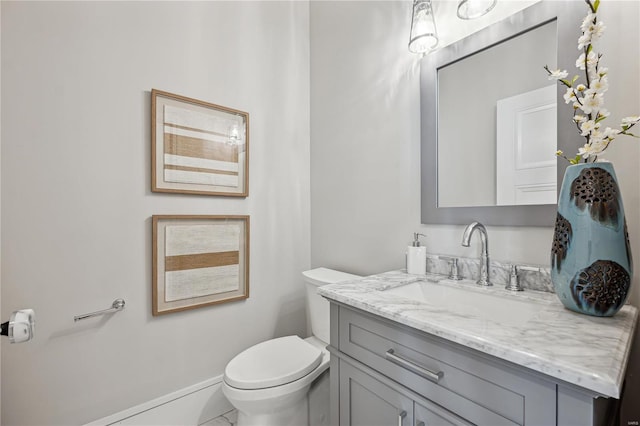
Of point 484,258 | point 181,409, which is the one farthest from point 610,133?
point 181,409

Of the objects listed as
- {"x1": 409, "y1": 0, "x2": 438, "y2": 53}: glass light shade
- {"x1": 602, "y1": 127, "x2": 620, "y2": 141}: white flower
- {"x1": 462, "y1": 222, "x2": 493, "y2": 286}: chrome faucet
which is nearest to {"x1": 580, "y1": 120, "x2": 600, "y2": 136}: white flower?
{"x1": 602, "y1": 127, "x2": 620, "y2": 141}: white flower

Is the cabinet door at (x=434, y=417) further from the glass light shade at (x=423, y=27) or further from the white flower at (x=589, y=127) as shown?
the glass light shade at (x=423, y=27)

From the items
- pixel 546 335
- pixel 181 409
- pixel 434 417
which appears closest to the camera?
pixel 546 335

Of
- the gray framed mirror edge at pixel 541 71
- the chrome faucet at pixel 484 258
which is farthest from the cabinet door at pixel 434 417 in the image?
the gray framed mirror edge at pixel 541 71

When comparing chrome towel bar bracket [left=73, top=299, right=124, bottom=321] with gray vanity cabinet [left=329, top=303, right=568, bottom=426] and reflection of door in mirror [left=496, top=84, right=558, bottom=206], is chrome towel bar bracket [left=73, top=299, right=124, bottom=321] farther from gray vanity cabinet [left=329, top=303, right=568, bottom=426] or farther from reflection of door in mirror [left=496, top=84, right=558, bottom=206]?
reflection of door in mirror [left=496, top=84, right=558, bottom=206]

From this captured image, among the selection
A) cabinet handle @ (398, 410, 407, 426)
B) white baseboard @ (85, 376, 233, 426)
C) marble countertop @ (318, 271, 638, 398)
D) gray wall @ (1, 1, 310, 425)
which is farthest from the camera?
white baseboard @ (85, 376, 233, 426)

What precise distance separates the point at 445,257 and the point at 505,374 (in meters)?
0.68

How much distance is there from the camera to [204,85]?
159cm

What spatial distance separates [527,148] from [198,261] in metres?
1.57

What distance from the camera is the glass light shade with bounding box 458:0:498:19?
→ 3.52 ft

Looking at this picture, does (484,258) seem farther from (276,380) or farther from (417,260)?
(276,380)

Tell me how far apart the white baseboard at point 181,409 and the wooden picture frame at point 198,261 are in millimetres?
432

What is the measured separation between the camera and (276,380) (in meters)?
1.19

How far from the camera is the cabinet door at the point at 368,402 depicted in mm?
799
